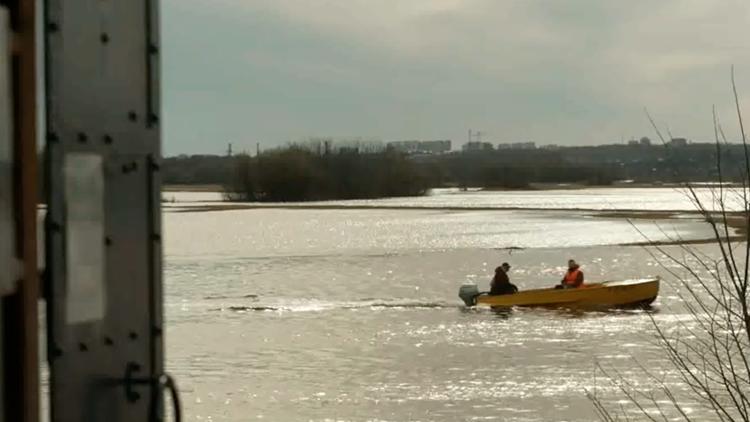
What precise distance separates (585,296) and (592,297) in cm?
19

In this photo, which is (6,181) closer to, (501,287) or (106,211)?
(106,211)

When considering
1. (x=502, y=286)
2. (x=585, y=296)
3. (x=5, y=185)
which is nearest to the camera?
(x=5, y=185)

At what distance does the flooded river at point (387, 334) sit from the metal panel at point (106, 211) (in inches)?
517

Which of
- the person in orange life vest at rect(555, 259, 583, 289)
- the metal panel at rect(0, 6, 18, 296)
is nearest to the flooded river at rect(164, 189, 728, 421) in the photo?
the person in orange life vest at rect(555, 259, 583, 289)

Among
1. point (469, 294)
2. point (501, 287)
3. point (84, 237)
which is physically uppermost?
point (84, 237)

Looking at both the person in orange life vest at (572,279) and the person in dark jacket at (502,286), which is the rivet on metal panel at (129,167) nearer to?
the person in orange life vest at (572,279)

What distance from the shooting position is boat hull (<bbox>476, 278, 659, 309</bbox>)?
29031 mm

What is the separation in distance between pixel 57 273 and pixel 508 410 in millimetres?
14010

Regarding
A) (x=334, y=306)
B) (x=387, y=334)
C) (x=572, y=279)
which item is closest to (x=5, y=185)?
(x=387, y=334)

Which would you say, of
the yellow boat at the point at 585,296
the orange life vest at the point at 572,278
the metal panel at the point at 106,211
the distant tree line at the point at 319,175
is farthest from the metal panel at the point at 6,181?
the distant tree line at the point at 319,175

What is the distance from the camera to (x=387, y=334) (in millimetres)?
25109

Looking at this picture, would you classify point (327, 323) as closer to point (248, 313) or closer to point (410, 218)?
point (248, 313)

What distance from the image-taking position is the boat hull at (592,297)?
95.2 feet

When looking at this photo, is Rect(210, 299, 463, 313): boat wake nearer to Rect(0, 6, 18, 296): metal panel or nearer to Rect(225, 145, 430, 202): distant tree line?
Rect(0, 6, 18, 296): metal panel
